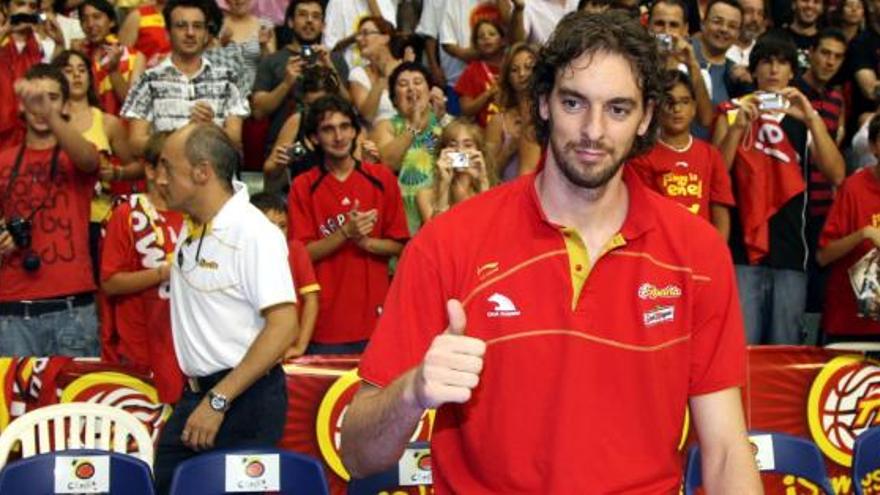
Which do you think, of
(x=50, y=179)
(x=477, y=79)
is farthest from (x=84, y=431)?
(x=477, y=79)

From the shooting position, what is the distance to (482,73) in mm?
10781

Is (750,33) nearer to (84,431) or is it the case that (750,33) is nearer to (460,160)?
(460,160)

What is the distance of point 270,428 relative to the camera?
621 cm

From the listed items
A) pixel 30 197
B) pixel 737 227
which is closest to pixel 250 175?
pixel 30 197

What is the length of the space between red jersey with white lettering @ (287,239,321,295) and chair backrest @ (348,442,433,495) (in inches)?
50.3

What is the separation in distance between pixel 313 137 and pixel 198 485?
338 cm

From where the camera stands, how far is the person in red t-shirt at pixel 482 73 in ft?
34.4

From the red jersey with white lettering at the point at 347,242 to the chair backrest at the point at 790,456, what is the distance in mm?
2751

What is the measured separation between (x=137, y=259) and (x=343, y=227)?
3.84 feet

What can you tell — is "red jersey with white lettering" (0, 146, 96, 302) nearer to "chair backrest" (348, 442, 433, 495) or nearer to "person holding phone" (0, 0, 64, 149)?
"person holding phone" (0, 0, 64, 149)

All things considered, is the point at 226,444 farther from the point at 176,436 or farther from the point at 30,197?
the point at 30,197

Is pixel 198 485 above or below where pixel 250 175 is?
below

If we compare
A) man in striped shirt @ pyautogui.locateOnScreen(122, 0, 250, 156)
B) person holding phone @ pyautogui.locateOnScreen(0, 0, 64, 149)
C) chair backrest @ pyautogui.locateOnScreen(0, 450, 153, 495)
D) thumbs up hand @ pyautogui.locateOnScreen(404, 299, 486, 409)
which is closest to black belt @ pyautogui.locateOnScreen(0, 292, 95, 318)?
man in striped shirt @ pyautogui.locateOnScreen(122, 0, 250, 156)

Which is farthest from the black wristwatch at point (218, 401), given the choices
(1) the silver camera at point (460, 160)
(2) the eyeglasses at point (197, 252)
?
(1) the silver camera at point (460, 160)
